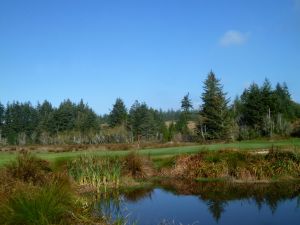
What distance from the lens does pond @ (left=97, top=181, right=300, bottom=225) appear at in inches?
568

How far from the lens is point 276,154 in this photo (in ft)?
81.9

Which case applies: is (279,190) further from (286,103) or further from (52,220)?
(286,103)

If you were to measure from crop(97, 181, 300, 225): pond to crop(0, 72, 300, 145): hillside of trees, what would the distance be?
48235 mm

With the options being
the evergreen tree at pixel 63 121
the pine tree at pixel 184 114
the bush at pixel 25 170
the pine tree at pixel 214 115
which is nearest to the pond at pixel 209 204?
the bush at pixel 25 170

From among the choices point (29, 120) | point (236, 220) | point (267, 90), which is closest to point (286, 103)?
point (267, 90)

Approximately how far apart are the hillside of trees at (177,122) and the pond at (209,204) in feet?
158

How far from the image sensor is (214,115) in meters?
82.4

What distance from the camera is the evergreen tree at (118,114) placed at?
447 feet

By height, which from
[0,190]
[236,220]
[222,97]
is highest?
[222,97]

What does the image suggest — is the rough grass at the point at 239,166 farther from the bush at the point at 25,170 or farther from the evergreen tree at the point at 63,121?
the evergreen tree at the point at 63,121

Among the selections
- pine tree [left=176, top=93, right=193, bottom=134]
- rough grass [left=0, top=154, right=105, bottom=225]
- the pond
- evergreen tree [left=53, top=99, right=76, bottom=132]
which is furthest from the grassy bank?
evergreen tree [left=53, top=99, right=76, bottom=132]

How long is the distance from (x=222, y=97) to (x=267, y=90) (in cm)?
1004

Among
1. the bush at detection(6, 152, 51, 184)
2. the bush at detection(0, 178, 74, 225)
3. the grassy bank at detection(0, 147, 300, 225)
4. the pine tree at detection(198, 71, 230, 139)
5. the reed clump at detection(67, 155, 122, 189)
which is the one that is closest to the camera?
the bush at detection(0, 178, 74, 225)

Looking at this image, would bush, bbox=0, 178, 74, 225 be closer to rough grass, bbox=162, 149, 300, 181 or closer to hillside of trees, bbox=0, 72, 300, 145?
rough grass, bbox=162, 149, 300, 181
